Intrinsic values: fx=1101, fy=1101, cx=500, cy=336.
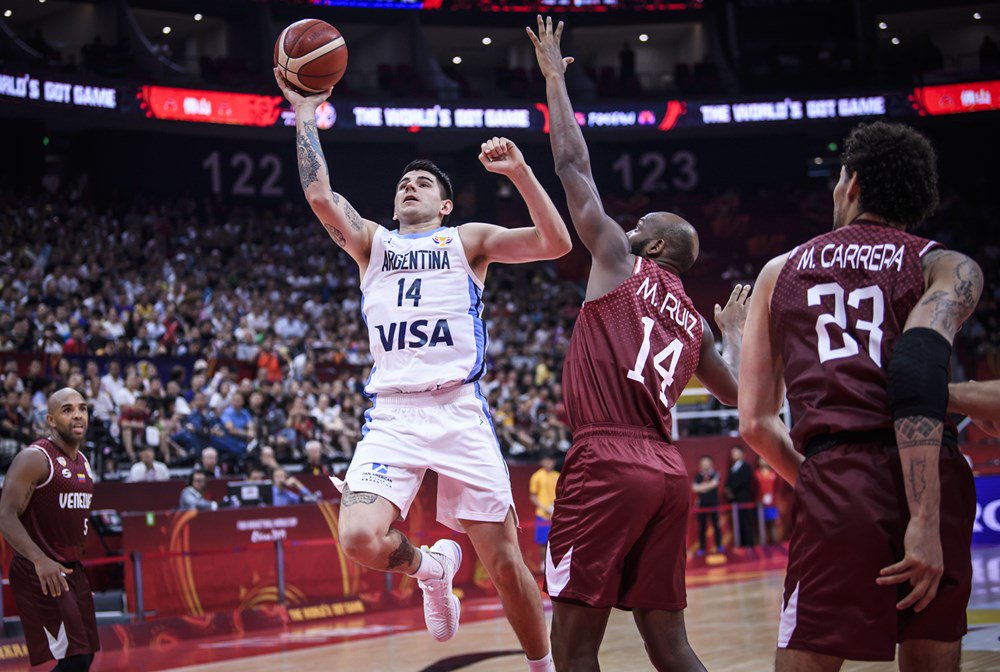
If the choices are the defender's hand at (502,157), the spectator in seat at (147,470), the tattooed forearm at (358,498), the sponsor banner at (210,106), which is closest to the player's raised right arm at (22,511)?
the tattooed forearm at (358,498)

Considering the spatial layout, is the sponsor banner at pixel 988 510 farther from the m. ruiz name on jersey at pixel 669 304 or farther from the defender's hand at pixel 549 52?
the defender's hand at pixel 549 52

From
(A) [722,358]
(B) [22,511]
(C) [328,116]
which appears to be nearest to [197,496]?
(B) [22,511]

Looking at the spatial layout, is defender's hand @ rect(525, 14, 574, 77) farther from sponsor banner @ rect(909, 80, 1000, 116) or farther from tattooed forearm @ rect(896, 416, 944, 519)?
sponsor banner @ rect(909, 80, 1000, 116)

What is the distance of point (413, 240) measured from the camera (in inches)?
221

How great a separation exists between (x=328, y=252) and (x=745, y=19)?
629 inches

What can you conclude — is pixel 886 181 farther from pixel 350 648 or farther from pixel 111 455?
pixel 111 455

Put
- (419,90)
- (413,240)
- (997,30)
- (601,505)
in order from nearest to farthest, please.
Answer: (601,505) → (413,240) → (419,90) → (997,30)

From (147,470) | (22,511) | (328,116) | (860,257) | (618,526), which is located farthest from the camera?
(328,116)

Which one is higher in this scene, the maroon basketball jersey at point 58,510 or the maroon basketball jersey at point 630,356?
the maroon basketball jersey at point 630,356

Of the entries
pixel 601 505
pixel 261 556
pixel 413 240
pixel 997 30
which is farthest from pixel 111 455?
pixel 997 30

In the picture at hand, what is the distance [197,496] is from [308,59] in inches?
325

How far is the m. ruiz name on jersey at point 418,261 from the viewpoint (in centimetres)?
551

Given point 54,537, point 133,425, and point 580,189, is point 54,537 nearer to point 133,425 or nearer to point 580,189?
point 580,189

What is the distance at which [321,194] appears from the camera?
5.44 metres
